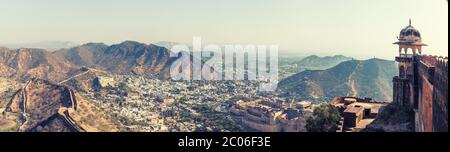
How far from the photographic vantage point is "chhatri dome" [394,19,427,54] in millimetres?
19438

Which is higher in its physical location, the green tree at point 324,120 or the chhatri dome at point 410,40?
the chhatri dome at point 410,40

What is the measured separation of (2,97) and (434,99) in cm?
5985

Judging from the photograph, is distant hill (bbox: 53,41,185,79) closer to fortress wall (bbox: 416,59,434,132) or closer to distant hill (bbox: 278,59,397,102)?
distant hill (bbox: 278,59,397,102)

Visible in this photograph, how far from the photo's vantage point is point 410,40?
63.8 ft

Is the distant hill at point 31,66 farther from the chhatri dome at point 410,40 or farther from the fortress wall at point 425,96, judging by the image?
the fortress wall at point 425,96

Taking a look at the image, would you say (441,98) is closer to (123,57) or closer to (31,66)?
(31,66)

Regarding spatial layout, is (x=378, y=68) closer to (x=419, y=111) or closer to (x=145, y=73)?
(x=145, y=73)

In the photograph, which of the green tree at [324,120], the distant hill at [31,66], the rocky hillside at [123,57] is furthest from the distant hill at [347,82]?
the green tree at [324,120]

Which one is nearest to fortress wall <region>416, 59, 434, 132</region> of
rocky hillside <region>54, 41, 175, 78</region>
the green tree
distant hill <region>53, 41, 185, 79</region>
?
the green tree

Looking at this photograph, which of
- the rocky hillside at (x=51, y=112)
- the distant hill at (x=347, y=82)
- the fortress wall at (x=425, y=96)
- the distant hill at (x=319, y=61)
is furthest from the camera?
the distant hill at (x=319, y=61)

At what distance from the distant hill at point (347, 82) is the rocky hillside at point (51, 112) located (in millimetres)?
30941

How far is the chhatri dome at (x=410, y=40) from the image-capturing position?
63.8 feet
